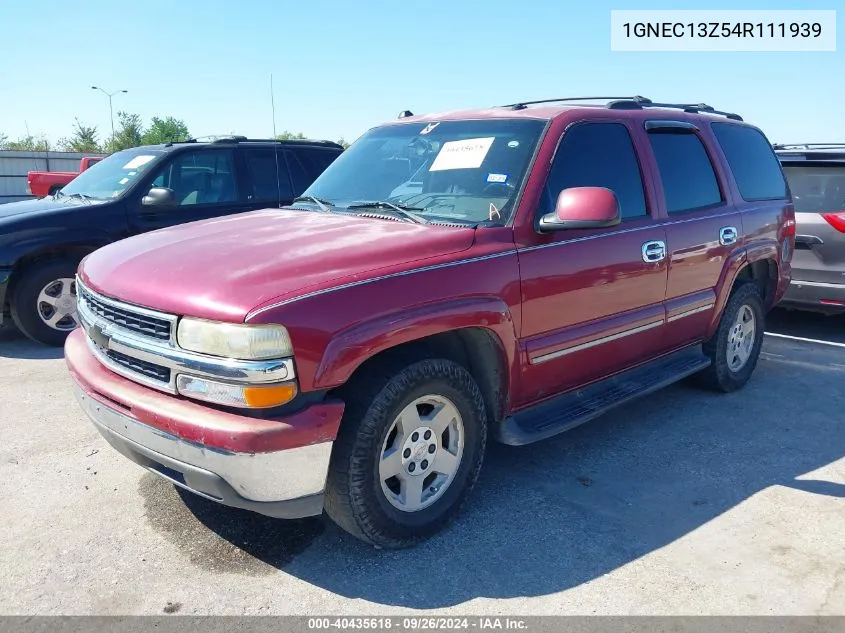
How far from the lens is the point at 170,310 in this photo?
2705 mm

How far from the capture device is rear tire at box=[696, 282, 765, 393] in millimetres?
5031

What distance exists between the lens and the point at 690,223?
175 inches

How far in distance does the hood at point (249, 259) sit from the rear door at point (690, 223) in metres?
1.71

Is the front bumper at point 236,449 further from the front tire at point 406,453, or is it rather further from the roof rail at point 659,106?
the roof rail at point 659,106

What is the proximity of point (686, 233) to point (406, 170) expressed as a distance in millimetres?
1789

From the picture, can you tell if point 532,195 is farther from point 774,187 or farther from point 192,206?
point 192,206

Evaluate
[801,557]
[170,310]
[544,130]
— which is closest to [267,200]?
[544,130]

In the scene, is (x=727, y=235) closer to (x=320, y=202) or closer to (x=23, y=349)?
(x=320, y=202)

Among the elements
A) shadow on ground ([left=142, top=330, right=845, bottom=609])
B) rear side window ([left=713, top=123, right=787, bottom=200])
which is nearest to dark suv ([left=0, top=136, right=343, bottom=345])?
shadow on ground ([left=142, top=330, right=845, bottom=609])

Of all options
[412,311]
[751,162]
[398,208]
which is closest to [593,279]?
[398,208]

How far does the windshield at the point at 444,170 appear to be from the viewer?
3.53 metres

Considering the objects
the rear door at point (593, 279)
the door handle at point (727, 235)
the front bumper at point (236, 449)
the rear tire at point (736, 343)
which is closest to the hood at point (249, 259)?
the front bumper at point (236, 449)

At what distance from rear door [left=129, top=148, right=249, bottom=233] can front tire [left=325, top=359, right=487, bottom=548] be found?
4.73m

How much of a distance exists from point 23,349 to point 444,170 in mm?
4759
